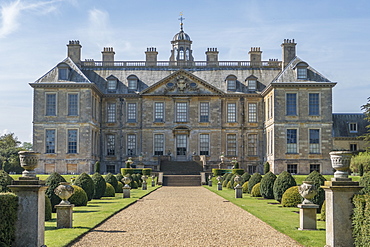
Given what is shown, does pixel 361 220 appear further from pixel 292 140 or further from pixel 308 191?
pixel 292 140

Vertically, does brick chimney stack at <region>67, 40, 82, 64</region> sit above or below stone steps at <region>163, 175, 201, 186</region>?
above

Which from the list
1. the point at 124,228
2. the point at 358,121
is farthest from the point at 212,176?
the point at 124,228

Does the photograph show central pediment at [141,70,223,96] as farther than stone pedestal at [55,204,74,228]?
Yes

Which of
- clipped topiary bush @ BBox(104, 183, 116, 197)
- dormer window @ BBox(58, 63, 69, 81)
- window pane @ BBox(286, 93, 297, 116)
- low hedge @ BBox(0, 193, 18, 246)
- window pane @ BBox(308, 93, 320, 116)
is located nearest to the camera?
low hedge @ BBox(0, 193, 18, 246)

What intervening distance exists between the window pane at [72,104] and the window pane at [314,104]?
17052mm

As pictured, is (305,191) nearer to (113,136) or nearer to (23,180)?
(23,180)

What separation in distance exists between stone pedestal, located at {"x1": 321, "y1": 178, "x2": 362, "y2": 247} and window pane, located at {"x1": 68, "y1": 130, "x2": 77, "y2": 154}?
106ft

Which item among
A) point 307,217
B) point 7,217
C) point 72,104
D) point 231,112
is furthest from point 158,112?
point 7,217

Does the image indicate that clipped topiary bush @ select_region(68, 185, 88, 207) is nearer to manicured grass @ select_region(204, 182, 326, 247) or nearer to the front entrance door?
manicured grass @ select_region(204, 182, 326, 247)

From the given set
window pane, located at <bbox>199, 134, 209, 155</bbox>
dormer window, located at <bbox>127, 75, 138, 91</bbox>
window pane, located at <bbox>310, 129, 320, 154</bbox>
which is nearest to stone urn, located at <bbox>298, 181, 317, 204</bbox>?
window pane, located at <bbox>310, 129, 320, 154</bbox>

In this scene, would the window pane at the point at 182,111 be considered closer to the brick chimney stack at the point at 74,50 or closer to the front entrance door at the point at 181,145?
the front entrance door at the point at 181,145

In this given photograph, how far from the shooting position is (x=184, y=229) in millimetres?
12367

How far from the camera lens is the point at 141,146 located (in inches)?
1729

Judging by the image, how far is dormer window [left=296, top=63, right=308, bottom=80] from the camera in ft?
132
